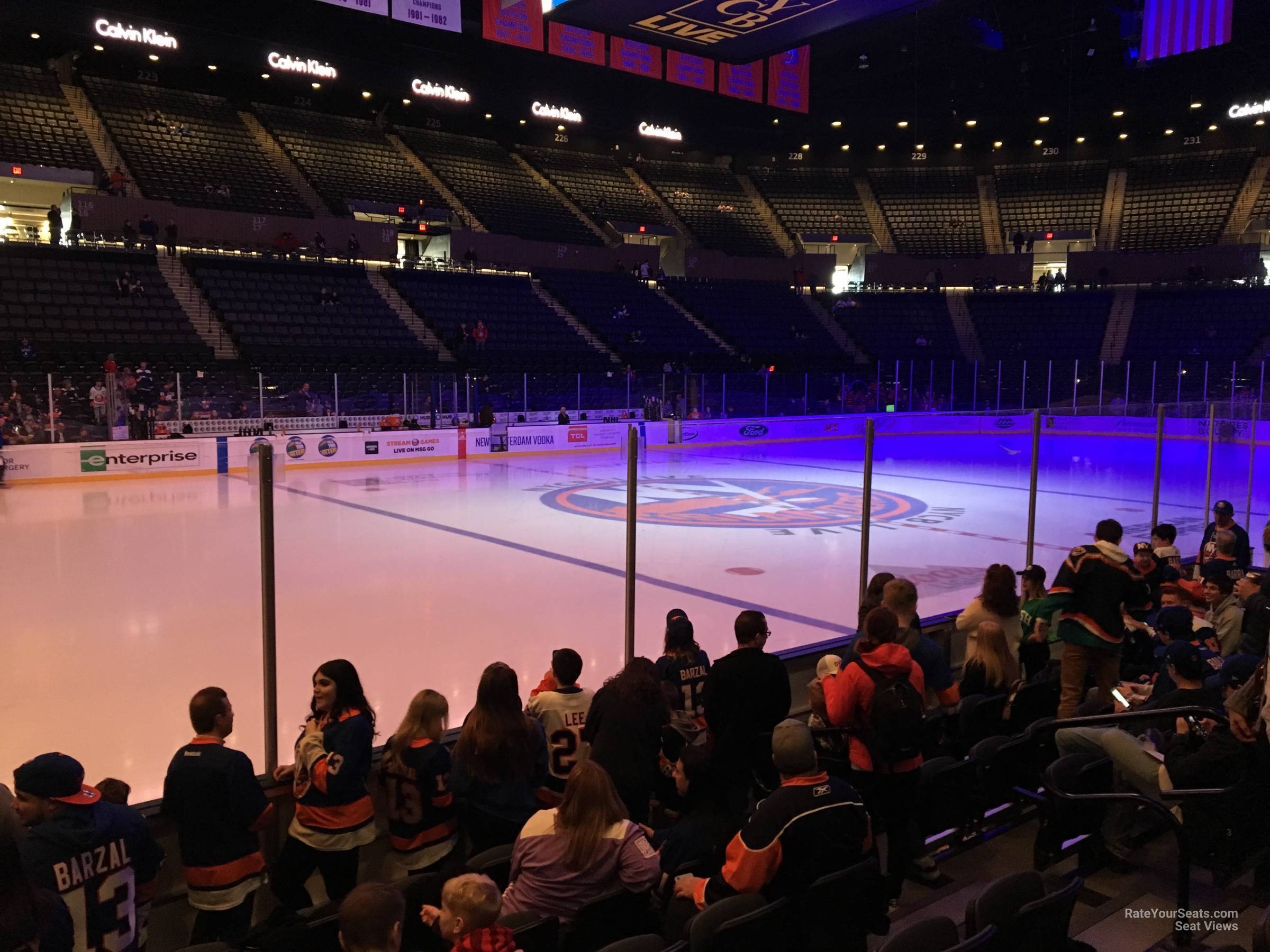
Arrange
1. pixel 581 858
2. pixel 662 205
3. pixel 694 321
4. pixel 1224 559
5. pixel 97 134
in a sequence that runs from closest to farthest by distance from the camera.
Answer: pixel 581 858 → pixel 1224 559 → pixel 97 134 → pixel 694 321 → pixel 662 205

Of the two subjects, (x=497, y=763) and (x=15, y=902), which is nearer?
(x=15, y=902)

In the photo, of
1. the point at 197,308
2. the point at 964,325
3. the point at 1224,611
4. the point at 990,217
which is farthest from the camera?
the point at 990,217

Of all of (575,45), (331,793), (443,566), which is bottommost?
(443,566)

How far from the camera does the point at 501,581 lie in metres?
10.5

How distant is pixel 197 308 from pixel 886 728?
26.5 metres

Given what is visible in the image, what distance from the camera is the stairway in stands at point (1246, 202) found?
3897 cm

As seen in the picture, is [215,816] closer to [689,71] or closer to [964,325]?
[689,71]

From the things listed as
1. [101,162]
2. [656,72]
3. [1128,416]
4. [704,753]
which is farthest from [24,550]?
[656,72]

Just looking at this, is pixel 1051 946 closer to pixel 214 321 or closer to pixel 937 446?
pixel 937 446

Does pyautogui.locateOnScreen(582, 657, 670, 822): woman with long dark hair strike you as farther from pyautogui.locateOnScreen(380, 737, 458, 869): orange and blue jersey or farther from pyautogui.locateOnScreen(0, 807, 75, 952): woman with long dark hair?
pyautogui.locateOnScreen(0, 807, 75, 952): woman with long dark hair

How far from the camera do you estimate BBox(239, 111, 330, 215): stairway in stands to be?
3366 cm

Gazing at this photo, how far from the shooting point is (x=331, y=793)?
12.0ft

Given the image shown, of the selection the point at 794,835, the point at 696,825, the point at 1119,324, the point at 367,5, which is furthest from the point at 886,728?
the point at 1119,324

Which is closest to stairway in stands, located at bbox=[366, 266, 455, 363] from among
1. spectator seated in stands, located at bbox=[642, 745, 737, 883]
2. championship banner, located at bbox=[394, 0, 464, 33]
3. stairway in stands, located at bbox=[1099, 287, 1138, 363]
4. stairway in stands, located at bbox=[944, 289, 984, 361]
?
championship banner, located at bbox=[394, 0, 464, 33]
